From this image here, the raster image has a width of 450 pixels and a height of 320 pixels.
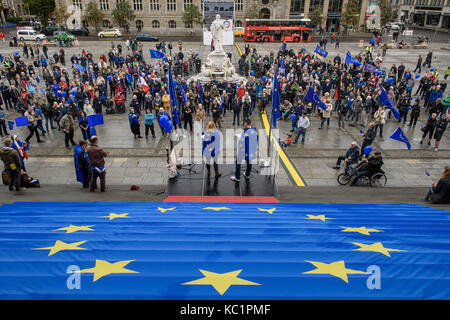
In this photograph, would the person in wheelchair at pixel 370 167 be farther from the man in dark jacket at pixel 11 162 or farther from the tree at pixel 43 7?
the tree at pixel 43 7

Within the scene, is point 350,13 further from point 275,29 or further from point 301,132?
point 301,132

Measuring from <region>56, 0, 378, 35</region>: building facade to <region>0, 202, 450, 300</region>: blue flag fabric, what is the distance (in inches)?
2496

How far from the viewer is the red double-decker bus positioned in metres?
54.4

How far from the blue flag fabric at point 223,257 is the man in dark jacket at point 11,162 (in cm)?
338

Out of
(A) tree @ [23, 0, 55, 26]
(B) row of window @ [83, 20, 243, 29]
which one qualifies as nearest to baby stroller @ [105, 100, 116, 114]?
(B) row of window @ [83, 20, 243, 29]

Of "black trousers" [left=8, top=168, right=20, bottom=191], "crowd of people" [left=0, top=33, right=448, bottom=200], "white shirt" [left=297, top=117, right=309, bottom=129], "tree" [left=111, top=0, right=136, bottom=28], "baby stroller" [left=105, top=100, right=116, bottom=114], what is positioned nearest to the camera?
"black trousers" [left=8, top=168, right=20, bottom=191]

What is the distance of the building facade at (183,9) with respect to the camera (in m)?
65.9

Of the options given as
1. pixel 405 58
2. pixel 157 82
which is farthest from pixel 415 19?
pixel 157 82

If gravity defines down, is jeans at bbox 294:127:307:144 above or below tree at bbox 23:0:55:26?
below

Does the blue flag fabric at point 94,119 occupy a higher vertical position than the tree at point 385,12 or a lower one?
lower

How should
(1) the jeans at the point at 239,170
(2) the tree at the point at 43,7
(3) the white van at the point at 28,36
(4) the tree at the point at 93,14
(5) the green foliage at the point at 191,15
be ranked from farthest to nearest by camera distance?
(2) the tree at the point at 43,7 → (5) the green foliage at the point at 191,15 → (4) the tree at the point at 93,14 → (3) the white van at the point at 28,36 → (1) the jeans at the point at 239,170

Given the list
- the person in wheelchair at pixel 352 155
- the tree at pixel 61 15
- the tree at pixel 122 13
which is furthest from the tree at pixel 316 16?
the person in wheelchair at pixel 352 155

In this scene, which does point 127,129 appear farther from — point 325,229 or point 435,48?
point 435,48

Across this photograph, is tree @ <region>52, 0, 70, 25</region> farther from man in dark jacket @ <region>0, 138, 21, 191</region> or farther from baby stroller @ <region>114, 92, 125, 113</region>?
man in dark jacket @ <region>0, 138, 21, 191</region>
